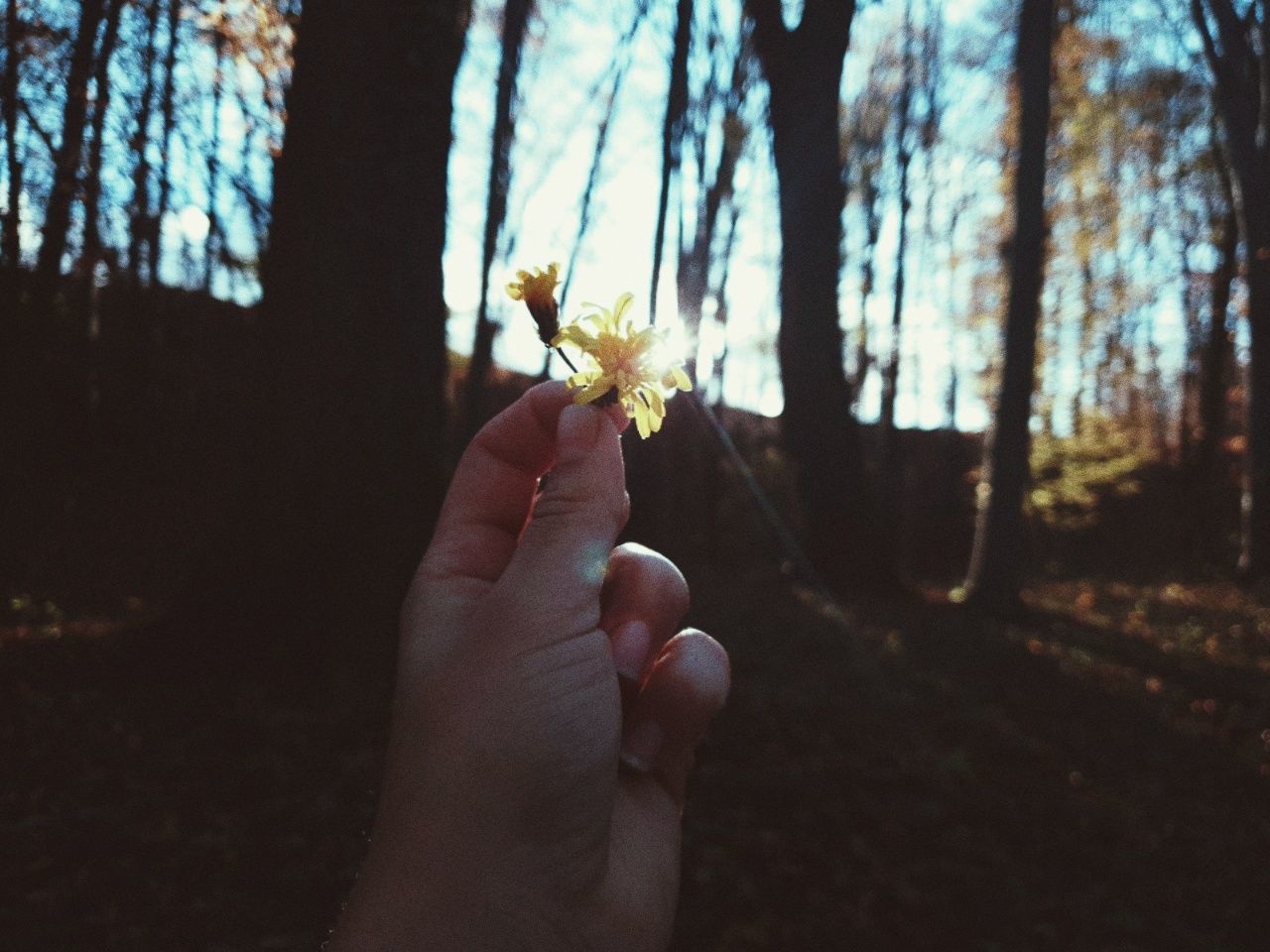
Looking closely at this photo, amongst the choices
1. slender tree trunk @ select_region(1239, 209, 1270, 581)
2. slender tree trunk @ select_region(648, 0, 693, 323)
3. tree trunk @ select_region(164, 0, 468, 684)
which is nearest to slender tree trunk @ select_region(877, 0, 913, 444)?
slender tree trunk @ select_region(1239, 209, 1270, 581)

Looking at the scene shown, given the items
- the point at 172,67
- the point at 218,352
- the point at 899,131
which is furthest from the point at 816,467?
the point at 899,131

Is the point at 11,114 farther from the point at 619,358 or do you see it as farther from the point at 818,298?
the point at 818,298

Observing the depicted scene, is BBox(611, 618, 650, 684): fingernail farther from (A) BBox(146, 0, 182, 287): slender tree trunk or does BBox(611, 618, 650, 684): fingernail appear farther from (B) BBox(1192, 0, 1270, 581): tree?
(B) BBox(1192, 0, 1270, 581): tree

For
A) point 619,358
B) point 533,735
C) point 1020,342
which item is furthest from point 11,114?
point 1020,342

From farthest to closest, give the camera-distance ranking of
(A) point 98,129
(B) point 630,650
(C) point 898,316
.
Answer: (C) point 898,316, (A) point 98,129, (B) point 630,650

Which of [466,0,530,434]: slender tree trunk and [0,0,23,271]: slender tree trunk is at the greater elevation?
[466,0,530,434]: slender tree trunk
